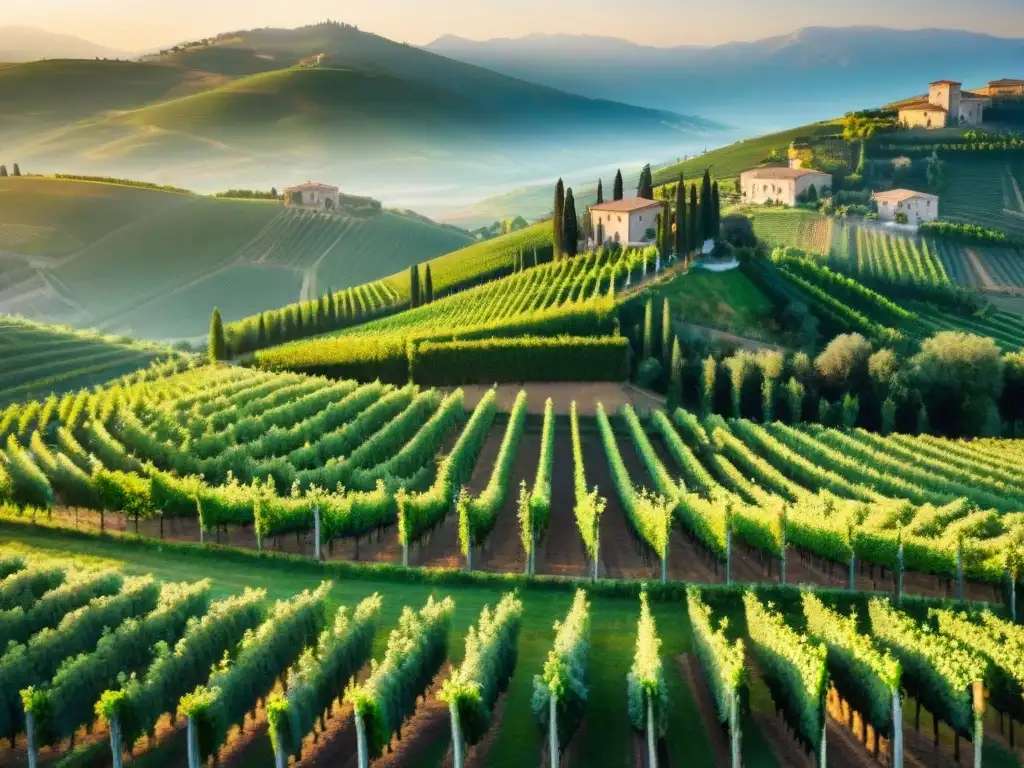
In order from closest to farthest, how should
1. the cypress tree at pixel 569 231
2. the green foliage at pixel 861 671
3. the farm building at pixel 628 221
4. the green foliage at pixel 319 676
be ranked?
the green foliage at pixel 319 676, the green foliage at pixel 861 671, the cypress tree at pixel 569 231, the farm building at pixel 628 221

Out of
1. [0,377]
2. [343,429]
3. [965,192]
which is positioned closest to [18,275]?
[0,377]

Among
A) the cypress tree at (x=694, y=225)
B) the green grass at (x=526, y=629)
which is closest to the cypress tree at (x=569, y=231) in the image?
the cypress tree at (x=694, y=225)

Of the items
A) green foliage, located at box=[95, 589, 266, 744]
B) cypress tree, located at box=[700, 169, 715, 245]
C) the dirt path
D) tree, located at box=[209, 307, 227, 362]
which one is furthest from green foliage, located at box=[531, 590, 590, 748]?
cypress tree, located at box=[700, 169, 715, 245]

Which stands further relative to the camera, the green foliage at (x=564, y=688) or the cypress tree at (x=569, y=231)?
the cypress tree at (x=569, y=231)

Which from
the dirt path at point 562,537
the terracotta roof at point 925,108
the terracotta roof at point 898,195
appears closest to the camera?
the dirt path at point 562,537

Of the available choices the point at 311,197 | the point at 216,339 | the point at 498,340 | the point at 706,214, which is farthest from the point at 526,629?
the point at 311,197

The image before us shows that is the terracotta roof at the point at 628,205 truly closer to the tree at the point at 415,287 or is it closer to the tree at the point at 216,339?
the tree at the point at 415,287

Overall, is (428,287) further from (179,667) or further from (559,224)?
(179,667)

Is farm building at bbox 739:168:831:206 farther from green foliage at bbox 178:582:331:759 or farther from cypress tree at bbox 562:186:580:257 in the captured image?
green foliage at bbox 178:582:331:759
